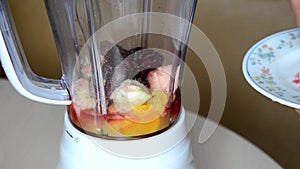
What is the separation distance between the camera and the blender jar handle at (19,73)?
487 mm

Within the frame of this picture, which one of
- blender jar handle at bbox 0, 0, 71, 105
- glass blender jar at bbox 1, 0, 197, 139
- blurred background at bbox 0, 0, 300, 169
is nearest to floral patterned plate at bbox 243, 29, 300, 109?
glass blender jar at bbox 1, 0, 197, 139

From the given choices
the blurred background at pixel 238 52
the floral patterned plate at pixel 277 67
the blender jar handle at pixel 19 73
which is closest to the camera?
the blender jar handle at pixel 19 73

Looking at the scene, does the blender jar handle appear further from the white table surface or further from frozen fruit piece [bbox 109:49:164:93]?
the white table surface

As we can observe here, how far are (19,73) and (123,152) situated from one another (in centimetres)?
13

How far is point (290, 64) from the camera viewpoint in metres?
0.68

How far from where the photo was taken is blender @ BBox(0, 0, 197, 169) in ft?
1.64

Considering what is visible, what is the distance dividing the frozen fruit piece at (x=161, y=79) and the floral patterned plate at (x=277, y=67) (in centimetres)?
12

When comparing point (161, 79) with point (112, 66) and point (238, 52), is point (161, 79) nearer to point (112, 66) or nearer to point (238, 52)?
point (112, 66)

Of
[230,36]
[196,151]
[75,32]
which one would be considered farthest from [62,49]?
[230,36]

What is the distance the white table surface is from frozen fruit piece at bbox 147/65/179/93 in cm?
20

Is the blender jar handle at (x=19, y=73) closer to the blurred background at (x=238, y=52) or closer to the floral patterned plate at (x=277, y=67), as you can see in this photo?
the floral patterned plate at (x=277, y=67)

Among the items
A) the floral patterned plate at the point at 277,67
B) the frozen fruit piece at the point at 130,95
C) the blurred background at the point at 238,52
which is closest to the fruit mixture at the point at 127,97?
the frozen fruit piece at the point at 130,95

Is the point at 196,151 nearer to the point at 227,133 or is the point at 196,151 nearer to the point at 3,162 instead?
the point at 227,133

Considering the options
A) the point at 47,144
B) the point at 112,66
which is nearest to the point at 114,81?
the point at 112,66
